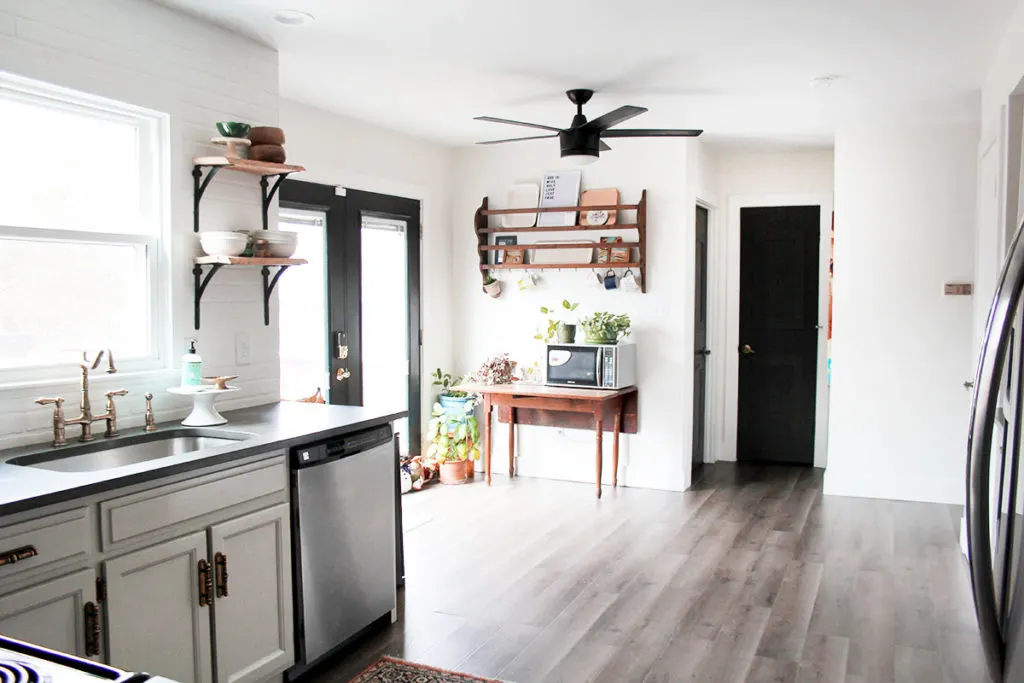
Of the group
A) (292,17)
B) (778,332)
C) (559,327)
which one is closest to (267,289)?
(292,17)

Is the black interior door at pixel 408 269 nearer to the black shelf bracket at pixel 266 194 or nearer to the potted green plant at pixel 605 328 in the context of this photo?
the potted green plant at pixel 605 328

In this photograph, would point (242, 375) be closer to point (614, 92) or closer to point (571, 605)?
point (571, 605)

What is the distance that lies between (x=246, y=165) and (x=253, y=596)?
1.57 m

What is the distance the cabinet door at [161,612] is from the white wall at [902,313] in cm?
423

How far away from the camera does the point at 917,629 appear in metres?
3.23

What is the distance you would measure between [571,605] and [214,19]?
2.73m

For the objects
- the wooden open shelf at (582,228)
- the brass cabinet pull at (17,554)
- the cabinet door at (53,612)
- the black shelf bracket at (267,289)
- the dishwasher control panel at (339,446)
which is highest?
the wooden open shelf at (582,228)

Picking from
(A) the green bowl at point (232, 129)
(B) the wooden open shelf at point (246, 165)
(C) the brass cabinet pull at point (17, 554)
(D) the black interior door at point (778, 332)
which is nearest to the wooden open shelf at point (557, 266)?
(D) the black interior door at point (778, 332)

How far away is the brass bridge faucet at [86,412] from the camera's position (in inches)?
102

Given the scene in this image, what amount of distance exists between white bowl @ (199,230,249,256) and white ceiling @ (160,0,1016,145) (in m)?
0.83

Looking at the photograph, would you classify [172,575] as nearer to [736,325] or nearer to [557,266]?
[557,266]

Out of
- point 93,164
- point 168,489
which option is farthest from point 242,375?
point 168,489

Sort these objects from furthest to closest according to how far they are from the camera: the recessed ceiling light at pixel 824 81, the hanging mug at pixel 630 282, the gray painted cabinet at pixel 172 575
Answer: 1. the hanging mug at pixel 630 282
2. the recessed ceiling light at pixel 824 81
3. the gray painted cabinet at pixel 172 575

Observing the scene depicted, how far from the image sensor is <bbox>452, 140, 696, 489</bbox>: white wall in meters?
5.45
